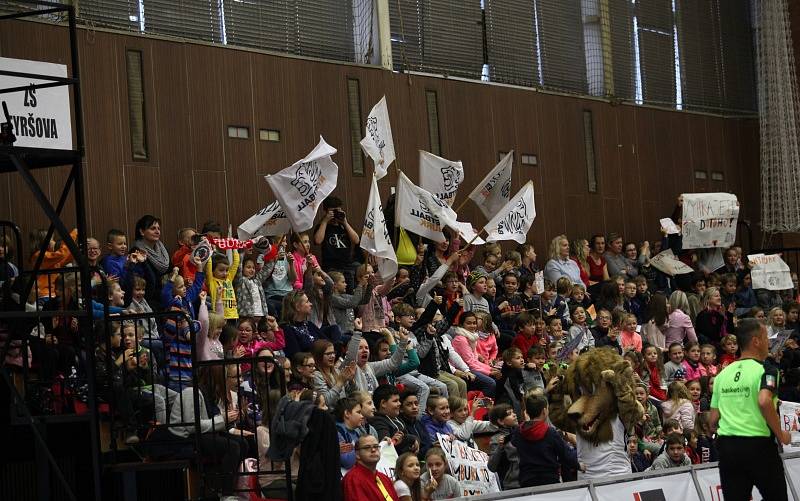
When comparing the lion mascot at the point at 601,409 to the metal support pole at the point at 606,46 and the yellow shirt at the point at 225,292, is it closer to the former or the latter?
the yellow shirt at the point at 225,292

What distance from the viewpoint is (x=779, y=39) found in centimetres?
2728

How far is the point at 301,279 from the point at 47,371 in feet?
18.4

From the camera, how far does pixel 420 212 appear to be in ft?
62.6

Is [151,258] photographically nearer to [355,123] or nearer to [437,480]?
[437,480]

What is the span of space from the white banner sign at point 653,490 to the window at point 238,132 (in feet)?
28.6

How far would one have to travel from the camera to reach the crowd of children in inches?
506

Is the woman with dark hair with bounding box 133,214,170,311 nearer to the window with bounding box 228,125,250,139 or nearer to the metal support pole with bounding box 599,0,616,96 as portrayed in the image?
the window with bounding box 228,125,250,139

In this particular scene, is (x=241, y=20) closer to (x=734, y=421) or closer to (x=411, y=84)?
(x=411, y=84)

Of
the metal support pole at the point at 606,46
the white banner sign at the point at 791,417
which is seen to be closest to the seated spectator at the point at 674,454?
the white banner sign at the point at 791,417

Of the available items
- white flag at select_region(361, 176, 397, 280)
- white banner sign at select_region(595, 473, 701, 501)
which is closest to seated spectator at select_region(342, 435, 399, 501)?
white banner sign at select_region(595, 473, 701, 501)

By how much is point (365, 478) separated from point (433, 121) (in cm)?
1144

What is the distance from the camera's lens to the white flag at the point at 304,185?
17172 millimetres

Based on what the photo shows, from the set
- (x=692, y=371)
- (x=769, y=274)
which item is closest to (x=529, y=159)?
(x=769, y=274)

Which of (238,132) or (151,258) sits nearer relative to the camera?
(151,258)
